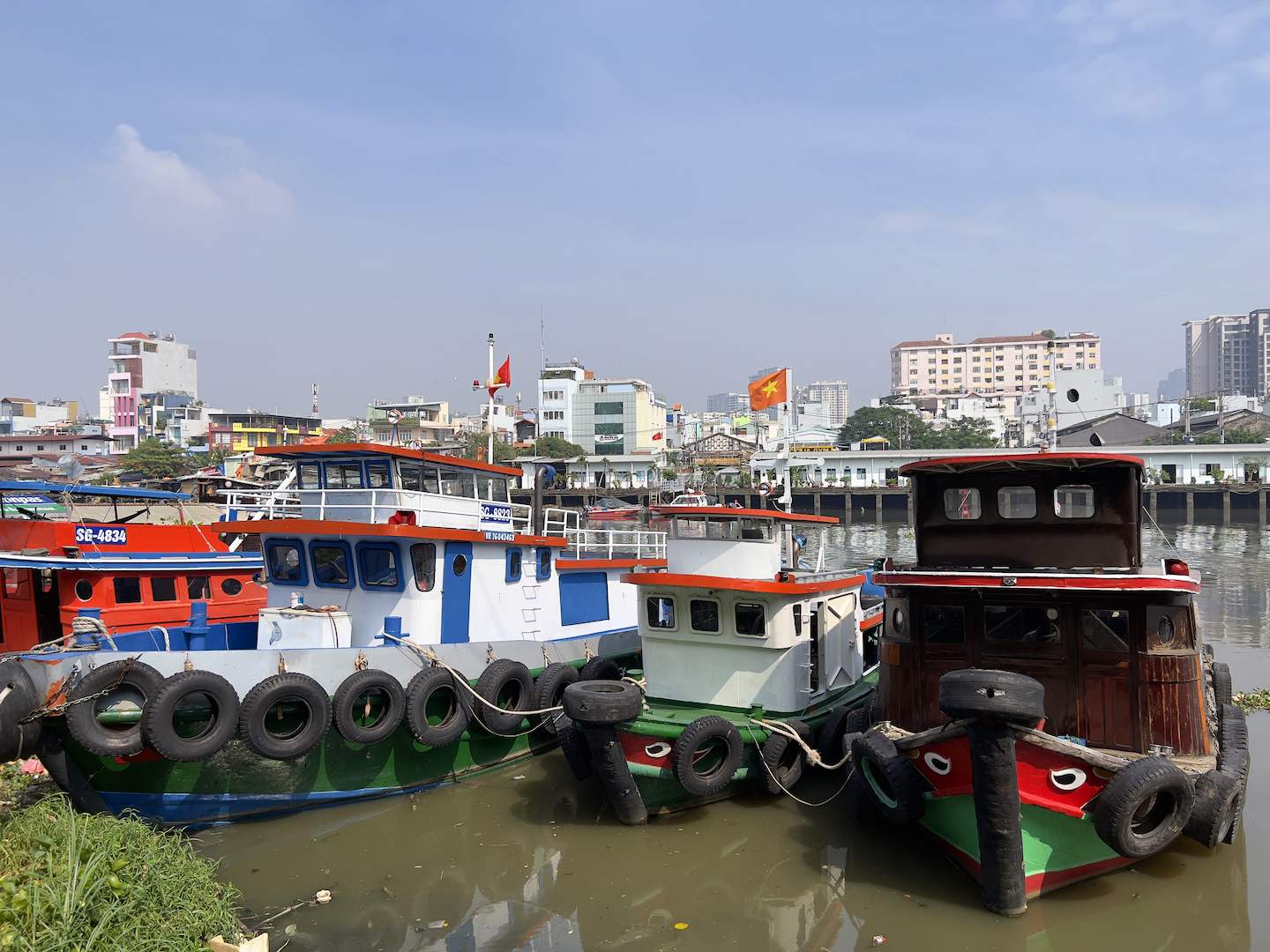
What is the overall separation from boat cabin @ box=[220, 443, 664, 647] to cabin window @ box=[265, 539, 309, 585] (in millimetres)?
16

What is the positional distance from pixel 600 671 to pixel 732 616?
2610 millimetres

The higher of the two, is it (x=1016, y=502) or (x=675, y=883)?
(x=1016, y=502)

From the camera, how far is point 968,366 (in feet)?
458

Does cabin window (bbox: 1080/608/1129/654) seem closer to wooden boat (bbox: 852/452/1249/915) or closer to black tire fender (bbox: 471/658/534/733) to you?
wooden boat (bbox: 852/452/1249/915)

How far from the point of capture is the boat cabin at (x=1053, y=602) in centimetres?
799

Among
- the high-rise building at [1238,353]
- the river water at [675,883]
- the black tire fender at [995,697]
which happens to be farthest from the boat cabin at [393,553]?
the high-rise building at [1238,353]

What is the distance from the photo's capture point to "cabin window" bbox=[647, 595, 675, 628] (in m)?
10.8

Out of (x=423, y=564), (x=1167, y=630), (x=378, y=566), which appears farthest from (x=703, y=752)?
(x=378, y=566)

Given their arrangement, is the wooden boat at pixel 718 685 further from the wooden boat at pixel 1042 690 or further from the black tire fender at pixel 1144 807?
the black tire fender at pixel 1144 807

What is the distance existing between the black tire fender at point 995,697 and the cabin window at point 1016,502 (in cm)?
239

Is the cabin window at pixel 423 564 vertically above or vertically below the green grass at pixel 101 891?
above

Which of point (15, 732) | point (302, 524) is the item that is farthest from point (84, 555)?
point (15, 732)

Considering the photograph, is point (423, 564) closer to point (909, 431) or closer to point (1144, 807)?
point (1144, 807)

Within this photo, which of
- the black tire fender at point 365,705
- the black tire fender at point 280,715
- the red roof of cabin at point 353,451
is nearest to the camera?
the black tire fender at point 280,715
